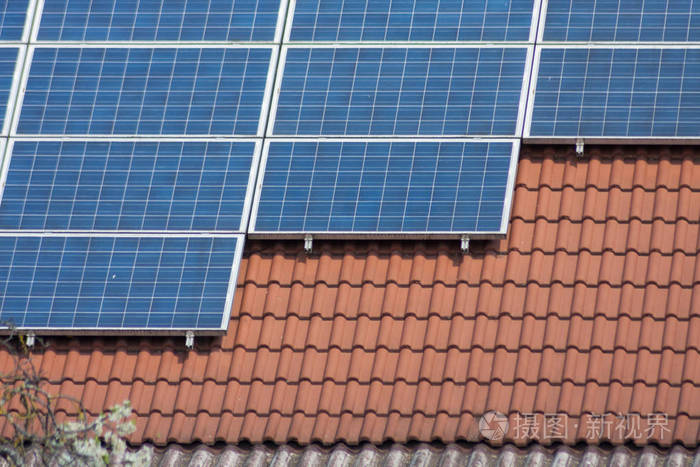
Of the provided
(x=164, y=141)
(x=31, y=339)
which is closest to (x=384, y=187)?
(x=164, y=141)

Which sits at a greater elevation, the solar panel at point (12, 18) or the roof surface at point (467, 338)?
the solar panel at point (12, 18)

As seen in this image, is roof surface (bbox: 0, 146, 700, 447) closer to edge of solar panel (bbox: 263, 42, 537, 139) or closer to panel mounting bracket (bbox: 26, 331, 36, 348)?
panel mounting bracket (bbox: 26, 331, 36, 348)

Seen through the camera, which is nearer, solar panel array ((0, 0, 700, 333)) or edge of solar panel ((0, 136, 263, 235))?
solar panel array ((0, 0, 700, 333))

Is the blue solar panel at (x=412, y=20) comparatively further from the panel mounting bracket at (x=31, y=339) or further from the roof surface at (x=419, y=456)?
the roof surface at (x=419, y=456)

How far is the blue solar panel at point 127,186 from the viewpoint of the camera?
15.1 metres

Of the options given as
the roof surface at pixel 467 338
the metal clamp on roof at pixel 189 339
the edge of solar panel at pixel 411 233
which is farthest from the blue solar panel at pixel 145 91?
the metal clamp on roof at pixel 189 339

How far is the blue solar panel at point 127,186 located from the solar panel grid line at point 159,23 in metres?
1.41

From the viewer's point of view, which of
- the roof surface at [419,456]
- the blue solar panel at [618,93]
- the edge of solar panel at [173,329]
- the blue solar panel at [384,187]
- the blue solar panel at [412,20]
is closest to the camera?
the roof surface at [419,456]

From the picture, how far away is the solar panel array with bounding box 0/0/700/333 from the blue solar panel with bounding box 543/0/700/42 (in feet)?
0.07

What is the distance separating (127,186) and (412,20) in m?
3.57

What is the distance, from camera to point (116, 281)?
48.5 ft

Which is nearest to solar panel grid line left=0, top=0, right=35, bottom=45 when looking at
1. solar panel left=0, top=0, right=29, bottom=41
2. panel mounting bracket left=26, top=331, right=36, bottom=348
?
solar panel left=0, top=0, right=29, bottom=41

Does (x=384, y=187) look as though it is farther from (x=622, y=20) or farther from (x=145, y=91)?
(x=622, y=20)

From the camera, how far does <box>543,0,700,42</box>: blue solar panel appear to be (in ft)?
51.3
